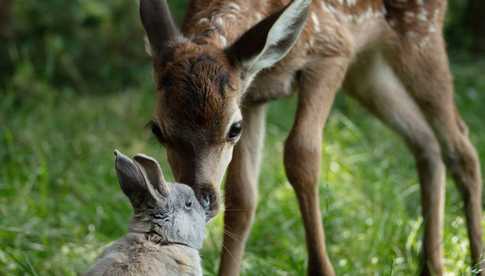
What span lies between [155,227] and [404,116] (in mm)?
2769

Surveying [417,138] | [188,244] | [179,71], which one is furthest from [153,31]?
[417,138]

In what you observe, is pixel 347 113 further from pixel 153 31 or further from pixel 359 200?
pixel 153 31

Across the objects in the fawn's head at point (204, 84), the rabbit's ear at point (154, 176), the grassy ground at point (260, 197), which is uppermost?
the fawn's head at point (204, 84)

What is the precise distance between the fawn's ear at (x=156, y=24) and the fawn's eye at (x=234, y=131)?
59cm

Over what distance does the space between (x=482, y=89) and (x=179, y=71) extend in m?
5.06

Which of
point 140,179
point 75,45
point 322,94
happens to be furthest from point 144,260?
point 75,45

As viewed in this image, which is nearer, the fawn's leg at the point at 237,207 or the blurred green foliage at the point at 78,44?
the fawn's leg at the point at 237,207

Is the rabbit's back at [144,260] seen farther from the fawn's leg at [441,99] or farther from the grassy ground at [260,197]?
the fawn's leg at [441,99]

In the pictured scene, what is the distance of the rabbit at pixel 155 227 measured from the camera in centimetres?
351

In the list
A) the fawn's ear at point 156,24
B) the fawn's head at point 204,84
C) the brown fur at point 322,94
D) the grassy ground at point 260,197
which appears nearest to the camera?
the fawn's head at point 204,84

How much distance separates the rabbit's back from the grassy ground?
4.13 feet

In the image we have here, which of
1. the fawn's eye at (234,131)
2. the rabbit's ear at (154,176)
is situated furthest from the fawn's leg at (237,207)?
the rabbit's ear at (154,176)

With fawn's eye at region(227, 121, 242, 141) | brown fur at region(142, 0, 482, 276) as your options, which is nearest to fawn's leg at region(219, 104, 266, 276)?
brown fur at region(142, 0, 482, 276)

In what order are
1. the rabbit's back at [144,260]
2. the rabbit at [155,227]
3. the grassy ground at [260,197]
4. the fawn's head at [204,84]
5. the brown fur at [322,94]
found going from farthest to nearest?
the grassy ground at [260,197] → the brown fur at [322,94] → the fawn's head at [204,84] → the rabbit at [155,227] → the rabbit's back at [144,260]
